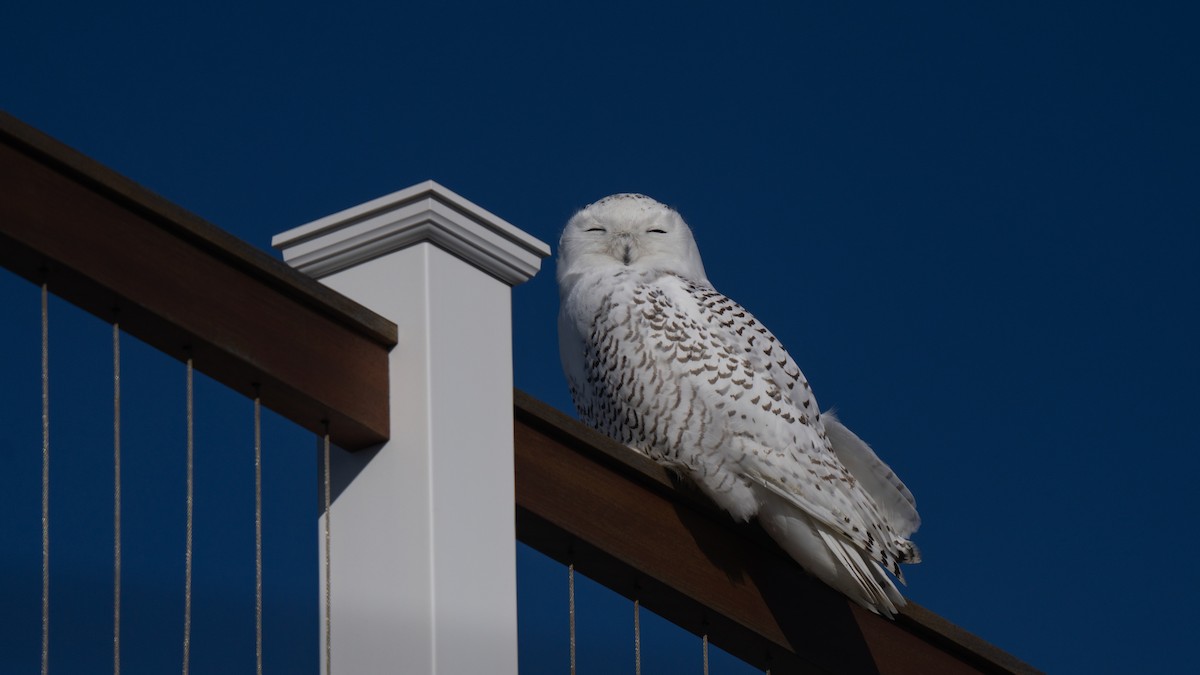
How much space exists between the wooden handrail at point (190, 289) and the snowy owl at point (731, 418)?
1133 millimetres

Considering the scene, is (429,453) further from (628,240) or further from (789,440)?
(628,240)

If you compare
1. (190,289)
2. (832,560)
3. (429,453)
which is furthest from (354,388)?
(832,560)

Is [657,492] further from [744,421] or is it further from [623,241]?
[623,241]

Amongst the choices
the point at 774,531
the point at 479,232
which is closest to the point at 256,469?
the point at 479,232

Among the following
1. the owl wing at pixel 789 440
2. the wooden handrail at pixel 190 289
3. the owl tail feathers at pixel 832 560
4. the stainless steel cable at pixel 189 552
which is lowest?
the stainless steel cable at pixel 189 552

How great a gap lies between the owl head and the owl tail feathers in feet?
5.08

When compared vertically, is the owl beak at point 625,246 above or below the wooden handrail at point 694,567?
above

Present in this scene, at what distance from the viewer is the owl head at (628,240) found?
4.65 m

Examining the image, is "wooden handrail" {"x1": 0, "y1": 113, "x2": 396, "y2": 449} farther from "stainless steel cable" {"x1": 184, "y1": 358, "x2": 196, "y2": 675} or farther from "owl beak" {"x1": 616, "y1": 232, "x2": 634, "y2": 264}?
"owl beak" {"x1": 616, "y1": 232, "x2": 634, "y2": 264}

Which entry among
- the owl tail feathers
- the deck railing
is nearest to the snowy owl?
the owl tail feathers

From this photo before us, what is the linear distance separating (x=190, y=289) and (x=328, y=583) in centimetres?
34

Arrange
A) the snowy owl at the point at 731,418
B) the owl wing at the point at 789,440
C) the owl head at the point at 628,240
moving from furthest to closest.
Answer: the owl head at the point at 628,240, the owl wing at the point at 789,440, the snowy owl at the point at 731,418

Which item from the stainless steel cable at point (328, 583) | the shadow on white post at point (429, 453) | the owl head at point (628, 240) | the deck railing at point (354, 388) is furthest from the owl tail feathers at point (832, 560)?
the owl head at point (628, 240)

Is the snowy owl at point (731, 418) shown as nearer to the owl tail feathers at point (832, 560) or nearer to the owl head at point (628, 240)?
the owl tail feathers at point (832, 560)
